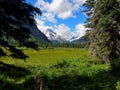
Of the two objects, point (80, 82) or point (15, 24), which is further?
point (80, 82)

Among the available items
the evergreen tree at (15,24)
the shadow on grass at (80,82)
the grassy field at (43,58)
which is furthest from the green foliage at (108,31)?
the evergreen tree at (15,24)

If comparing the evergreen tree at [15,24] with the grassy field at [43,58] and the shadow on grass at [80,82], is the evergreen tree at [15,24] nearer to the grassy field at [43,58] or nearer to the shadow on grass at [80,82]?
the shadow on grass at [80,82]

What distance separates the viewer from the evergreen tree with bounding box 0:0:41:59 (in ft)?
51.3

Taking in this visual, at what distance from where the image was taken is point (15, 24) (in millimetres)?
15914

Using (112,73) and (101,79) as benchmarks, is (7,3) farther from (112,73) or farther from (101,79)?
(112,73)

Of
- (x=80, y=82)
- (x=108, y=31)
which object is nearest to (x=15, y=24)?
(x=80, y=82)

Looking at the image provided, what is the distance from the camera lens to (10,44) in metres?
16.4

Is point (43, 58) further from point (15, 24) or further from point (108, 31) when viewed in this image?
point (15, 24)

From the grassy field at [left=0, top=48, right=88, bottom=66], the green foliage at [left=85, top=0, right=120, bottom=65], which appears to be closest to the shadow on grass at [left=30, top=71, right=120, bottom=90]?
the grassy field at [left=0, top=48, right=88, bottom=66]

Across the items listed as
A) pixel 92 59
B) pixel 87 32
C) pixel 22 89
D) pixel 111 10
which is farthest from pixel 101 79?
pixel 87 32

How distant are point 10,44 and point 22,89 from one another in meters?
2.91

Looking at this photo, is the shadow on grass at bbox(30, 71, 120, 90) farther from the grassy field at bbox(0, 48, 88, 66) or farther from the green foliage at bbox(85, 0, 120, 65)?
the green foliage at bbox(85, 0, 120, 65)

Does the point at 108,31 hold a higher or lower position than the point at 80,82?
higher

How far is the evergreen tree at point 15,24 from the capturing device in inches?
616
